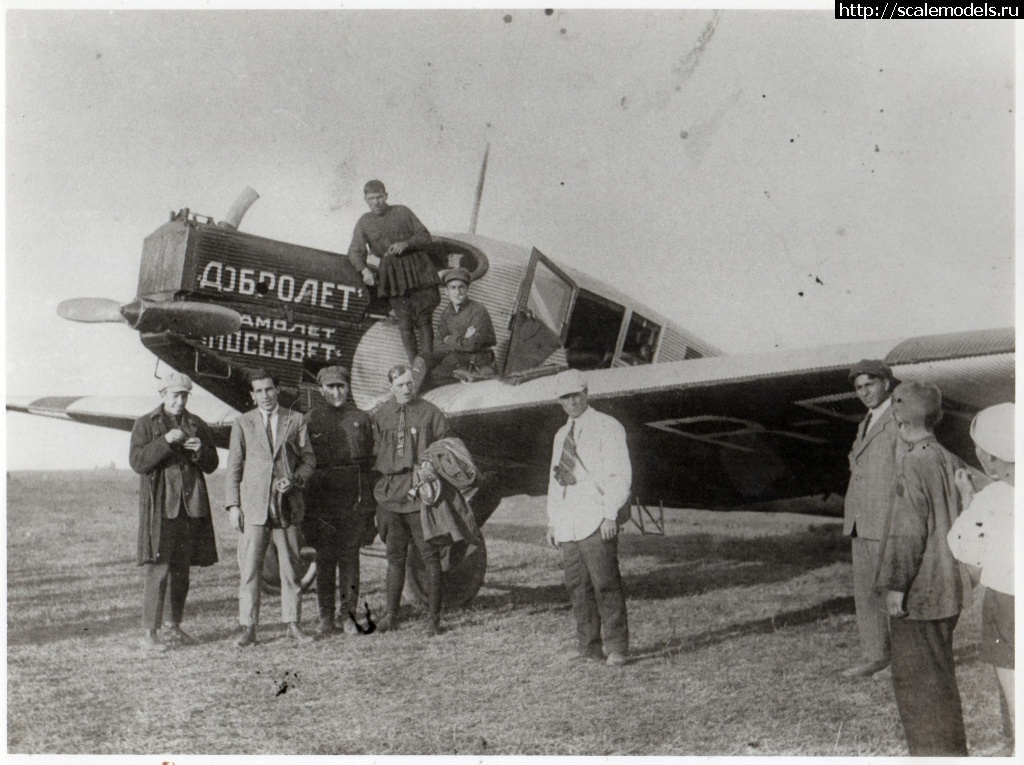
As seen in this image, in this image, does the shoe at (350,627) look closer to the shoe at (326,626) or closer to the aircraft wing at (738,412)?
the shoe at (326,626)

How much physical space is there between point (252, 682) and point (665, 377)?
2.69 m

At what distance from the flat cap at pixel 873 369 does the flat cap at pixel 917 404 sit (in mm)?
789

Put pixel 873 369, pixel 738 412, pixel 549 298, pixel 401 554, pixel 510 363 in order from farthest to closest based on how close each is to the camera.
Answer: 1. pixel 549 298
2. pixel 510 363
3. pixel 738 412
4. pixel 401 554
5. pixel 873 369

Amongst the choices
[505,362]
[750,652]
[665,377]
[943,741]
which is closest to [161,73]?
[505,362]

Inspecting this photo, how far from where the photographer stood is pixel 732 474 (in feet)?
21.0

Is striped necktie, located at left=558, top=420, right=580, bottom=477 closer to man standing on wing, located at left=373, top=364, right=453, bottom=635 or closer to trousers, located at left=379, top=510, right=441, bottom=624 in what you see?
man standing on wing, located at left=373, top=364, right=453, bottom=635

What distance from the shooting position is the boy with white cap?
104 inches

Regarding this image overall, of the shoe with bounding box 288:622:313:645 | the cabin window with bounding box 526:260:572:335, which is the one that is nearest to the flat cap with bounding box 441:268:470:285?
the cabin window with bounding box 526:260:572:335

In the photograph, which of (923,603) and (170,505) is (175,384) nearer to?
(170,505)

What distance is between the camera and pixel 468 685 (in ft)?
12.2

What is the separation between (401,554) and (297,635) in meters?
0.71

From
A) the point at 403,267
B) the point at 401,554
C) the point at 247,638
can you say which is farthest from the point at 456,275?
the point at 247,638

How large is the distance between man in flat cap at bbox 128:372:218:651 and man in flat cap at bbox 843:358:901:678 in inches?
130

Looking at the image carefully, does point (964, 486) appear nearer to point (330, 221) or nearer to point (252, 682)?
point (252, 682)
